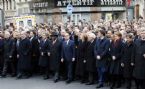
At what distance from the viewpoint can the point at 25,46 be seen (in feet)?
60.2

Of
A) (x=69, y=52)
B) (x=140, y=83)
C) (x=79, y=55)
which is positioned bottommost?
(x=140, y=83)

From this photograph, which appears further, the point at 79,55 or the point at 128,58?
the point at 79,55

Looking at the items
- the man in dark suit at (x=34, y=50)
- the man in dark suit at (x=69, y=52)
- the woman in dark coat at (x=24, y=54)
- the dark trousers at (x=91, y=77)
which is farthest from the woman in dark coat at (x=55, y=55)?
the dark trousers at (x=91, y=77)

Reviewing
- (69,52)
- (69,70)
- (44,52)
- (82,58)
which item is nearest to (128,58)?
(82,58)

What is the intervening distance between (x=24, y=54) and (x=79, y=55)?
257cm

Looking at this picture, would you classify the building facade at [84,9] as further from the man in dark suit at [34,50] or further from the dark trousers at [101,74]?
the dark trousers at [101,74]

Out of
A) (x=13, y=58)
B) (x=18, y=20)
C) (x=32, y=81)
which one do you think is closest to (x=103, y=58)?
(x=32, y=81)

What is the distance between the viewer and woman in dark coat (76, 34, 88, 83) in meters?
16.8

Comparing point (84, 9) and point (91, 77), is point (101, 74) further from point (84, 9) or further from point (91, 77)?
point (84, 9)

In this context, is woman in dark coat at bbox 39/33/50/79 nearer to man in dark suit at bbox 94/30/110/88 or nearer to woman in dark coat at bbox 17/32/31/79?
woman in dark coat at bbox 17/32/31/79

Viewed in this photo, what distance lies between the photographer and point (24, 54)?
18344 mm

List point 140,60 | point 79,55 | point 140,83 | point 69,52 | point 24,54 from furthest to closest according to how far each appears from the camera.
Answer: point 24,54
point 69,52
point 79,55
point 140,83
point 140,60

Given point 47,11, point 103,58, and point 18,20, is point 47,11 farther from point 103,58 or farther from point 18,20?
point 103,58

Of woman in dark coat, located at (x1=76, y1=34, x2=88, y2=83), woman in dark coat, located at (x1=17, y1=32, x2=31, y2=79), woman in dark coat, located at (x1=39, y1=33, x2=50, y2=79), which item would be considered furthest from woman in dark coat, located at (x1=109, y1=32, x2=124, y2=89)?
woman in dark coat, located at (x1=17, y1=32, x2=31, y2=79)
